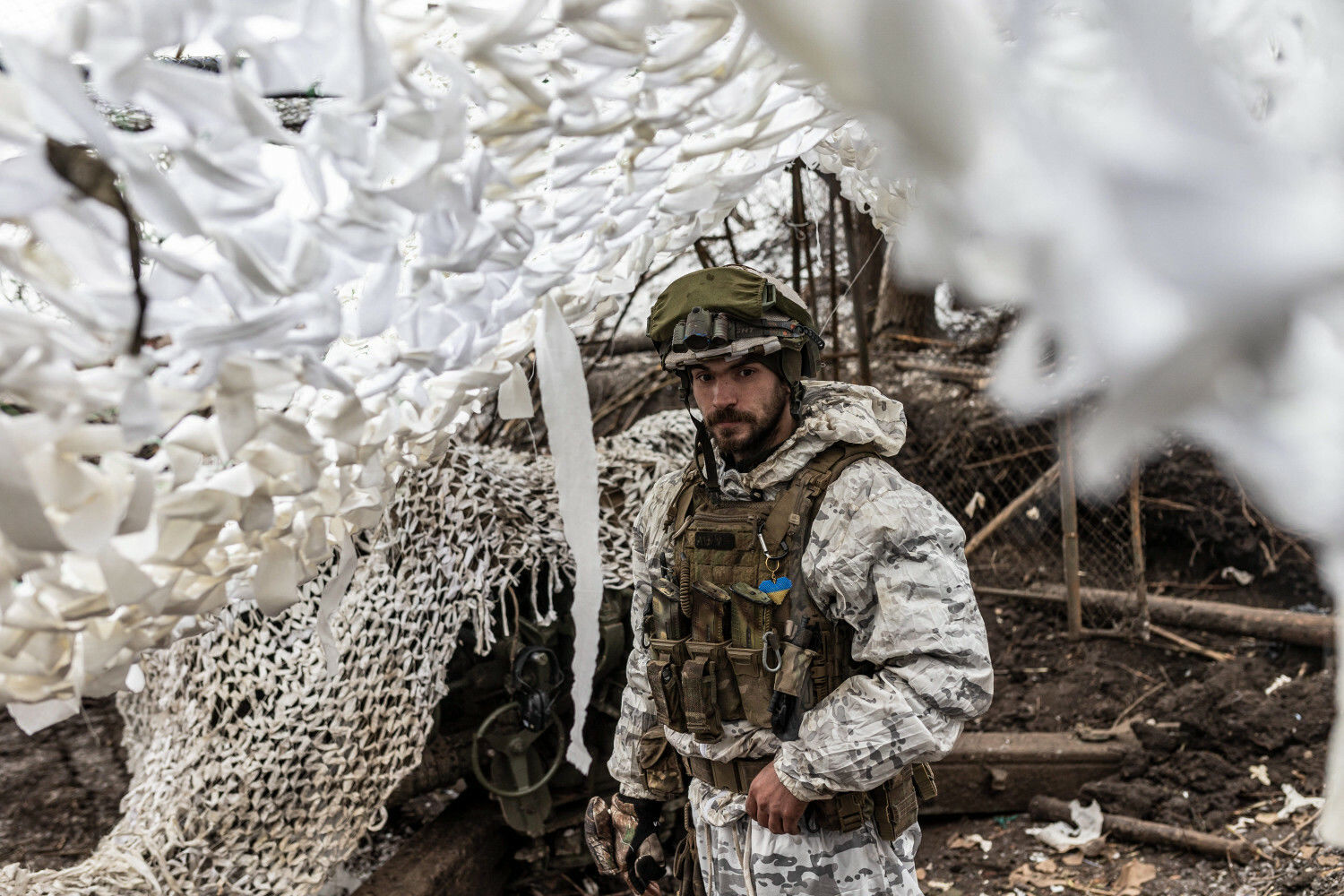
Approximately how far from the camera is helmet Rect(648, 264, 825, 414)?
2297 millimetres

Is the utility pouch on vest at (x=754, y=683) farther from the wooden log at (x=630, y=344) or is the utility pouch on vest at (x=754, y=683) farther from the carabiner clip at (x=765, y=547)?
the wooden log at (x=630, y=344)

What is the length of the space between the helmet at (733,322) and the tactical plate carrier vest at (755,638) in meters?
0.28

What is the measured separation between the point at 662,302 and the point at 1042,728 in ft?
11.9

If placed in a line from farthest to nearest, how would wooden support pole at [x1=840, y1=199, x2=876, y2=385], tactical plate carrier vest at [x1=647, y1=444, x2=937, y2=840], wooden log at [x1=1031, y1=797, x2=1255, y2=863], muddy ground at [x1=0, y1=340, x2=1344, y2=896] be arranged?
wooden support pole at [x1=840, y1=199, x2=876, y2=385]
muddy ground at [x1=0, y1=340, x2=1344, y2=896]
wooden log at [x1=1031, y1=797, x2=1255, y2=863]
tactical plate carrier vest at [x1=647, y1=444, x2=937, y2=840]

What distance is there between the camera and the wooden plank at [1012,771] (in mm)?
4289

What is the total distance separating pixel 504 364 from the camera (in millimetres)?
1396

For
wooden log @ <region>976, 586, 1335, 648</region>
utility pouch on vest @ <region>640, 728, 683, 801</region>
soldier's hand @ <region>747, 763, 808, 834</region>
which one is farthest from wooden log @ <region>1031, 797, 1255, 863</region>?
soldier's hand @ <region>747, 763, 808, 834</region>

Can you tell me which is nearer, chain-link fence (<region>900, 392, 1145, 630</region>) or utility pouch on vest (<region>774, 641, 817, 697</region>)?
utility pouch on vest (<region>774, 641, 817, 697</region>)

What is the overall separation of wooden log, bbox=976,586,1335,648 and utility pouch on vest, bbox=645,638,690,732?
373 centimetres

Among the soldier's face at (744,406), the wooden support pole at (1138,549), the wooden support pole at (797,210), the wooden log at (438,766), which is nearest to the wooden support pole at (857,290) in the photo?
the wooden support pole at (797,210)

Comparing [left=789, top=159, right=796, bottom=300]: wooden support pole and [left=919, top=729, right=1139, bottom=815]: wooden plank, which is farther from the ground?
[left=789, top=159, right=796, bottom=300]: wooden support pole

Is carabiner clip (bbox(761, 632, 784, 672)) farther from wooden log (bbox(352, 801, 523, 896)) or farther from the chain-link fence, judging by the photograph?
the chain-link fence

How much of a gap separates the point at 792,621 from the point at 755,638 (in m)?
0.10

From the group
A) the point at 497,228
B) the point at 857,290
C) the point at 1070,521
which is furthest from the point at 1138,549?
the point at 497,228
